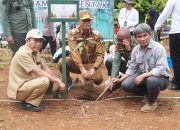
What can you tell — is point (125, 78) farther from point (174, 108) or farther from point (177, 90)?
point (177, 90)

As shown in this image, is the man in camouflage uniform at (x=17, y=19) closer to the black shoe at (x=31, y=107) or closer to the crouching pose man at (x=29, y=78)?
the crouching pose man at (x=29, y=78)

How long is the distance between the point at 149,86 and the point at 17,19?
2298 millimetres

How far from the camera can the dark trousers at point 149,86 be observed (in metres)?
5.32

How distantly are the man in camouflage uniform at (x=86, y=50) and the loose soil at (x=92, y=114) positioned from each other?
1.33 feet

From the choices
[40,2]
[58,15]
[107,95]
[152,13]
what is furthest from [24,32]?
[152,13]

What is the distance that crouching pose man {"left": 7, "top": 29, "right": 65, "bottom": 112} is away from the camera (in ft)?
17.3

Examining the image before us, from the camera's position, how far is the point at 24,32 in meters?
6.30

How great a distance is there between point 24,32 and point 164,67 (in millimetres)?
2245

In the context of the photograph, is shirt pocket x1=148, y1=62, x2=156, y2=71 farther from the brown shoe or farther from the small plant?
the small plant

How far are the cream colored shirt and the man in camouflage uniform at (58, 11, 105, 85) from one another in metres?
0.71

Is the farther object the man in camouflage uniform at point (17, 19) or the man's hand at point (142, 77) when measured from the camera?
the man in camouflage uniform at point (17, 19)

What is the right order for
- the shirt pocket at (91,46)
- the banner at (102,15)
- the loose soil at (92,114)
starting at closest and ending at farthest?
the loose soil at (92,114)
the shirt pocket at (91,46)
the banner at (102,15)

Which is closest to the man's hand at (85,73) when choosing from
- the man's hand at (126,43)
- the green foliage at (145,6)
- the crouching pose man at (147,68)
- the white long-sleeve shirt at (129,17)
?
the crouching pose man at (147,68)

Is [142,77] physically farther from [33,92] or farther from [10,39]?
[10,39]
